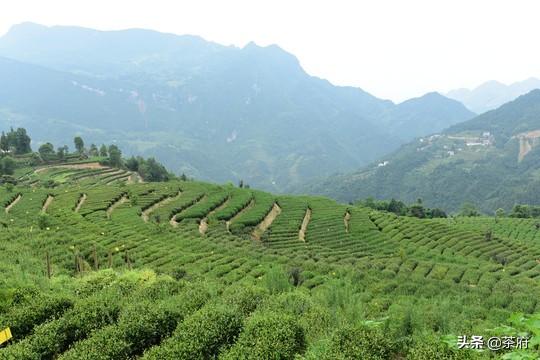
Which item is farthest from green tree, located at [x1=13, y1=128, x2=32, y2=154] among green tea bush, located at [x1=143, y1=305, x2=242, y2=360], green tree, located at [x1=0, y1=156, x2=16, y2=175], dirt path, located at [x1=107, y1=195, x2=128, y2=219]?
green tea bush, located at [x1=143, y1=305, x2=242, y2=360]

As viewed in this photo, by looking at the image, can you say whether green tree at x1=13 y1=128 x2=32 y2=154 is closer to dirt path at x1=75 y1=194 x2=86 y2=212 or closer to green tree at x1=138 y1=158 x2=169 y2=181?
green tree at x1=138 y1=158 x2=169 y2=181

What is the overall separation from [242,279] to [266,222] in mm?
26429

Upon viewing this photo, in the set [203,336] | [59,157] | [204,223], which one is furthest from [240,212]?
[59,157]

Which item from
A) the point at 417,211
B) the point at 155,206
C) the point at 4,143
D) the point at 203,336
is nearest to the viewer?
the point at 203,336

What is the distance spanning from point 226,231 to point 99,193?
22.7 metres

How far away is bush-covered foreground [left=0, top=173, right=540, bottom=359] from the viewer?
1041 cm

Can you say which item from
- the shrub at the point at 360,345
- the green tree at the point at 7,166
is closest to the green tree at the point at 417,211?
the shrub at the point at 360,345

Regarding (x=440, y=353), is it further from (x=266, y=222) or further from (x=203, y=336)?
(x=266, y=222)

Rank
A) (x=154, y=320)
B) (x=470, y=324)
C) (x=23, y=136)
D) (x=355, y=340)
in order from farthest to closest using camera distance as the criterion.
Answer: (x=23, y=136) < (x=470, y=324) < (x=154, y=320) < (x=355, y=340)

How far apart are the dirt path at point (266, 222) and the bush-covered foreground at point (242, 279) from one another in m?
0.27

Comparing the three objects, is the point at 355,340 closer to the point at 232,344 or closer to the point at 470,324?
the point at 232,344

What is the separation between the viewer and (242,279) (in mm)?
23953

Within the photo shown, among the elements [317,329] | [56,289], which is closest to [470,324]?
[317,329]

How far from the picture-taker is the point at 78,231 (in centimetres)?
3547
